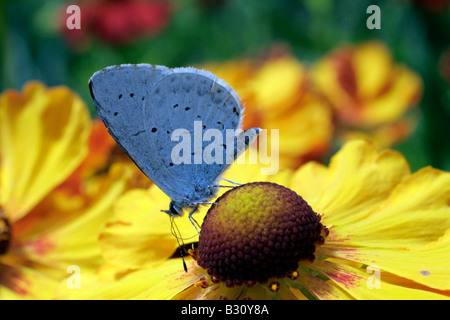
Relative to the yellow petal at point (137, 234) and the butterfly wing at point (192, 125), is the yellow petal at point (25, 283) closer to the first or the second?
the yellow petal at point (137, 234)

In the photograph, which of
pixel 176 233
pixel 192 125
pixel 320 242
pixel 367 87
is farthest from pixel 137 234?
pixel 367 87

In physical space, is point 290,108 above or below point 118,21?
below

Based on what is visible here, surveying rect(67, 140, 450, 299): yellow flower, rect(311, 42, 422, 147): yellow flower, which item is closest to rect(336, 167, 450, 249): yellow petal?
rect(67, 140, 450, 299): yellow flower

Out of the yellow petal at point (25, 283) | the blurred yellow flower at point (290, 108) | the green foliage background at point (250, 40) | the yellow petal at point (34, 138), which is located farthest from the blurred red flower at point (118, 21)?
the yellow petal at point (25, 283)

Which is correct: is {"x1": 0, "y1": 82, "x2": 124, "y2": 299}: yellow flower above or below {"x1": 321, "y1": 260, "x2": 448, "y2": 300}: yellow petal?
above

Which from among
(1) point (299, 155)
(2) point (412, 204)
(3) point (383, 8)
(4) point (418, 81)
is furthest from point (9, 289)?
(3) point (383, 8)

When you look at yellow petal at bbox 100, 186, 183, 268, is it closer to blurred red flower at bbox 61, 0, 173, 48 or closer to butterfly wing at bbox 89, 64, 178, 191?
butterfly wing at bbox 89, 64, 178, 191

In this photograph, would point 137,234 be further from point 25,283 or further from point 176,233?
point 25,283
